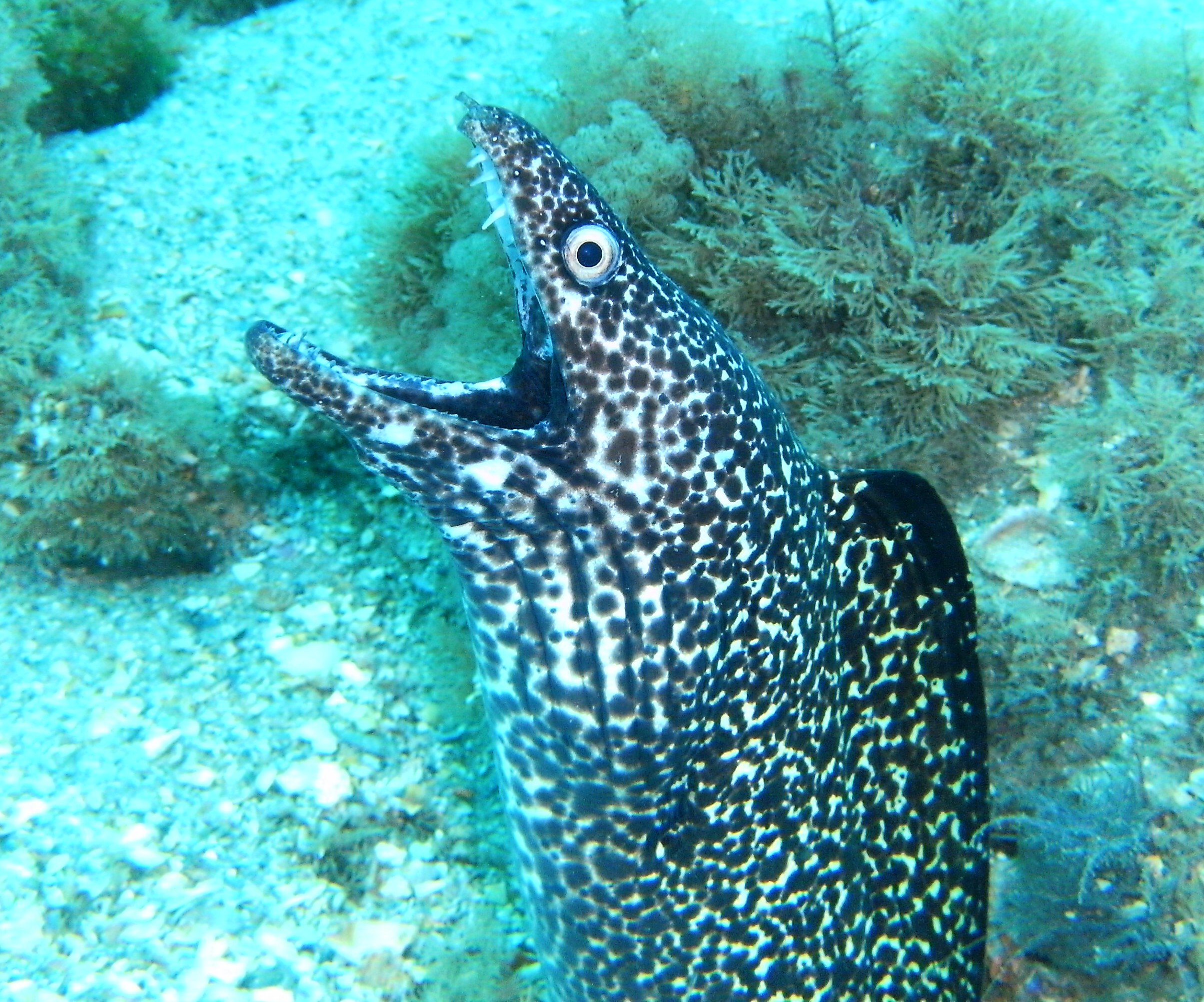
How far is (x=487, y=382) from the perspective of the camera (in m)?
2.08

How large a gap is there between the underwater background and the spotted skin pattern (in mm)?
750

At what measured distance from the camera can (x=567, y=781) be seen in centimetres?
216

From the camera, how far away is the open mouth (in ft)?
5.98

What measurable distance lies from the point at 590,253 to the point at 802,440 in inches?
67.2

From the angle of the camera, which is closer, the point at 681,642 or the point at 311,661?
the point at 681,642

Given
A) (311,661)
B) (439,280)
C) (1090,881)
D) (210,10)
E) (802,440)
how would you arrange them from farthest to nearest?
(210,10) → (439,280) → (311,661) → (802,440) → (1090,881)

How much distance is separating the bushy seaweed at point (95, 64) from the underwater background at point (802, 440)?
2.02 meters

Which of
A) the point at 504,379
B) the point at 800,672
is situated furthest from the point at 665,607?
the point at 504,379

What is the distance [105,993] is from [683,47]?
146 inches

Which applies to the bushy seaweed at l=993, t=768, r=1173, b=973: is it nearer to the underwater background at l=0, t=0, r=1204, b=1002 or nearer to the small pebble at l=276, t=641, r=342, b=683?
the underwater background at l=0, t=0, r=1204, b=1002

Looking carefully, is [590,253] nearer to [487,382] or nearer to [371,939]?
[487,382]

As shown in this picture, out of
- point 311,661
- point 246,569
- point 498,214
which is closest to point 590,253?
point 498,214

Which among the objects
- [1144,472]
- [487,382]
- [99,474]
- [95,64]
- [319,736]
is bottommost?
[319,736]

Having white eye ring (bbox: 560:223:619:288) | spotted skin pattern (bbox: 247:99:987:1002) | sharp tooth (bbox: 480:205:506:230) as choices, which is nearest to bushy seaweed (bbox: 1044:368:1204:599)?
spotted skin pattern (bbox: 247:99:987:1002)
